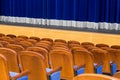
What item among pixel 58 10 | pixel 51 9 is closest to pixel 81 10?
pixel 58 10

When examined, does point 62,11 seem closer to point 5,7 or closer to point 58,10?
point 58,10

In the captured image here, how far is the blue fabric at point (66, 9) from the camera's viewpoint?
844 cm

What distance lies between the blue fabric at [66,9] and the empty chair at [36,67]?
5521 millimetres

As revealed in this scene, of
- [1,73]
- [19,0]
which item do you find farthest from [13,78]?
[19,0]

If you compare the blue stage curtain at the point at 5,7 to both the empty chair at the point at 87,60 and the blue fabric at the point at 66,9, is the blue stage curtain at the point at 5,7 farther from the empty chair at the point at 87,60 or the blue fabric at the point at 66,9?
the empty chair at the point at 87,60

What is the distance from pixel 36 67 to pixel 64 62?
0.56 metres

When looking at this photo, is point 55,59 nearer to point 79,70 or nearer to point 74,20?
point 79,70

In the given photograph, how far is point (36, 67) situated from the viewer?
3.03 meters

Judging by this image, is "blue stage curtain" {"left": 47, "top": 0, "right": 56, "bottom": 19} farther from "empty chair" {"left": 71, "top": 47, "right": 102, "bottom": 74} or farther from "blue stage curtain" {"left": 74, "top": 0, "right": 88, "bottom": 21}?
Result: "empty chair" {"left": 71, "top": 47, "right": 102, "bottom": 74}

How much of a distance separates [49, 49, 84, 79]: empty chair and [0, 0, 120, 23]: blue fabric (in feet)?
16.6

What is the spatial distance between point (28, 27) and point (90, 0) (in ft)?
7.32

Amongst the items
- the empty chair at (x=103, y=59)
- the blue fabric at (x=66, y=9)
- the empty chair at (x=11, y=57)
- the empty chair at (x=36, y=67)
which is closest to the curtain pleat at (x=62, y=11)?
the blue fabric at (x=66, y=9)

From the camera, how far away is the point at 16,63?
11.1 ft

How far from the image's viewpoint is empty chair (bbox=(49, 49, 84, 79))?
11.2 ft
